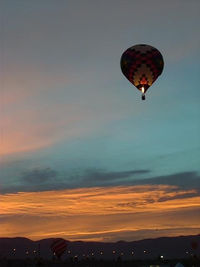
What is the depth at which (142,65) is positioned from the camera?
191ft

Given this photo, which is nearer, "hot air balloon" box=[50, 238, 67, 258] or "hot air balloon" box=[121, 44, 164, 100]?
"hot air balloon" box=[121, 44, 164, 100]

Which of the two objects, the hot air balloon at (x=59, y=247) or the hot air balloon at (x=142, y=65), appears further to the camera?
the hot air balloon at (x=59, y=247)

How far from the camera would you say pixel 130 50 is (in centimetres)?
5925

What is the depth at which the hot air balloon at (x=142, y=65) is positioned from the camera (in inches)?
2302

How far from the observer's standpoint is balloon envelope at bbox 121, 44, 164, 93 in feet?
192

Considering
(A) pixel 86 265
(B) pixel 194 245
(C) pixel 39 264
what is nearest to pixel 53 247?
(A) pixel 86 265

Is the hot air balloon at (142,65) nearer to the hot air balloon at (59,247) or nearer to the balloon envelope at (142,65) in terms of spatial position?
the balloon envelope at (142,65)

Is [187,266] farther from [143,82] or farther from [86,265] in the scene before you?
[143,82]

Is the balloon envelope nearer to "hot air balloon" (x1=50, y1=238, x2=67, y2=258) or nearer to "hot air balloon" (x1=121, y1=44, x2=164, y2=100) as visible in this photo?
"hot air balloon" (x1=121, y1=44, x2=164, y2=100)

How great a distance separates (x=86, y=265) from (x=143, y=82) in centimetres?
3147

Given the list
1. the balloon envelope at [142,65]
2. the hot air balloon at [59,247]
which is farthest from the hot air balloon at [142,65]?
the hot air balloon at [59,247]

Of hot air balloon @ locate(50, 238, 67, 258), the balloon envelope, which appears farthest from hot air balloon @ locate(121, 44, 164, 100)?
hot air balloon @ locate(50, 238, 67, 258)

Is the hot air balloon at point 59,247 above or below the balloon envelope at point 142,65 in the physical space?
below

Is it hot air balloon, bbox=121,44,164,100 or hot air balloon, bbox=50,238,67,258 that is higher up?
hot air balloon, bbox=121,44,164,100
